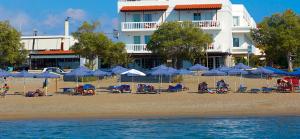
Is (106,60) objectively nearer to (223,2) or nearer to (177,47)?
(177,47)

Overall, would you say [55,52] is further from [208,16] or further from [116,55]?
[208,16]

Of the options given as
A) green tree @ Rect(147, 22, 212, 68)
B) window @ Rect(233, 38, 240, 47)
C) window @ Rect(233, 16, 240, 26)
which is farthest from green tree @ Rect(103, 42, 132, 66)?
window @ Rect(233, 16, 240, 26)

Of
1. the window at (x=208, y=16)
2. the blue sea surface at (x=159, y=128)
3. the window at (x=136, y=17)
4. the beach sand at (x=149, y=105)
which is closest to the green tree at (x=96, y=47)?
the window at (x=136, y=17)

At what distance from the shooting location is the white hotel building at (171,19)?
55.7 m

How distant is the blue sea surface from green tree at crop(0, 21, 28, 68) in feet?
84.0

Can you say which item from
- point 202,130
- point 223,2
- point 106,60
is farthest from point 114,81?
point 202,130

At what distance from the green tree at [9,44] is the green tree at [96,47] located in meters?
A: 6.76

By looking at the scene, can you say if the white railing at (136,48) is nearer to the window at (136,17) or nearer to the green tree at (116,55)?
the window at (136,17)

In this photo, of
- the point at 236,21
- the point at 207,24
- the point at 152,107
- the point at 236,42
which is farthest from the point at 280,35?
the point at 152,107

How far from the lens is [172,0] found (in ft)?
186

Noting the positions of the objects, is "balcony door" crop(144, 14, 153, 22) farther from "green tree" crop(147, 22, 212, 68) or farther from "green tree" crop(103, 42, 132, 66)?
"green tree" crop(147, 22, 212, 68)

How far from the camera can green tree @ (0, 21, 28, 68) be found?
5319cm

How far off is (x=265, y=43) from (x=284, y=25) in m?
2.51

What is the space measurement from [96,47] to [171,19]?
10.6m
